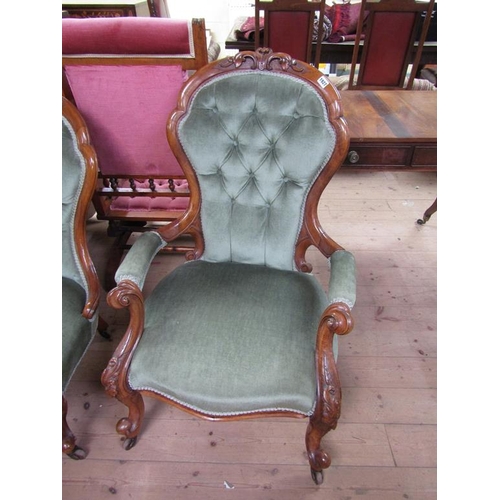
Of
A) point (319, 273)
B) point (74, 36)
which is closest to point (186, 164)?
point (74, 36)

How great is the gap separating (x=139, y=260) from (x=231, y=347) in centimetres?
34

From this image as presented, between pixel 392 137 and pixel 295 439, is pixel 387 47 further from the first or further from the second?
pixel 295 439

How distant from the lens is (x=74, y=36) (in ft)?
3.42

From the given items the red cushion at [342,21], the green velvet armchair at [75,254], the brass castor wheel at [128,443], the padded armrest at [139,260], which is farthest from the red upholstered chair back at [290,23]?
the brass castor wheel at [128,443]

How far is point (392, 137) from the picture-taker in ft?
3.90

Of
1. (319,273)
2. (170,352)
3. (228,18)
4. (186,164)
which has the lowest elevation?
(319,273)

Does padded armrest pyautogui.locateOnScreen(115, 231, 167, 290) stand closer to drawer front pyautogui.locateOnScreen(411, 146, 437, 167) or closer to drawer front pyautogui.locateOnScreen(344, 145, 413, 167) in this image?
drawer front pyautogui.locateOnScreen(344, 145, 413, 167)

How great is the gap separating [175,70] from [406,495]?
1487 mm

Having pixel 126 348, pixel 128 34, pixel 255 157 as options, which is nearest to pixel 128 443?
pixel 126 348

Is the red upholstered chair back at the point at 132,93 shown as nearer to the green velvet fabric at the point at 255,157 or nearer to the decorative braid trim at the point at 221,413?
the green velvet fabric at the point at 255,157

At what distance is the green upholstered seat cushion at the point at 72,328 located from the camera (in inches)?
35.4

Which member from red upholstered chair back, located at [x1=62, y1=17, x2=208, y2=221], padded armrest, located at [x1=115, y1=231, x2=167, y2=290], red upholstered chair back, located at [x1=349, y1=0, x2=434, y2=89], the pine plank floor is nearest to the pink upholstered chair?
red upholstered chair back, located at [x1=62, y1=17, x2=208, y2=221]

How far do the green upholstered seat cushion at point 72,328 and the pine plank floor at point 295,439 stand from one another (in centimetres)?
34
